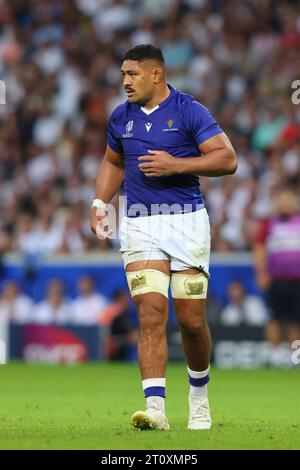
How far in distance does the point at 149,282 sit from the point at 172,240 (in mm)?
339

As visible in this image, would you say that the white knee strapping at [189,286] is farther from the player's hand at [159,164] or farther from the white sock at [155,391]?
the player's hand at [159,164]

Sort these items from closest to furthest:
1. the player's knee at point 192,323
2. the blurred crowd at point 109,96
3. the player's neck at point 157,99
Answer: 1. the player's knee at point 192,323
2. the player's neck at point 157,99
3. the blurred crowd at point 109,96

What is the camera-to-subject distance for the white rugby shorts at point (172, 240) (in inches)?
314

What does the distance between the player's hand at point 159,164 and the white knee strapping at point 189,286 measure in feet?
2.40

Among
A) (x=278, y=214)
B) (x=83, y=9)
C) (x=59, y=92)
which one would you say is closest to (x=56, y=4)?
(x=83, y=9)

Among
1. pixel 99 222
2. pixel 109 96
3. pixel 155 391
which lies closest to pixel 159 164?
pixel 99 222

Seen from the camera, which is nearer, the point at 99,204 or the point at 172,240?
the point at 172,240

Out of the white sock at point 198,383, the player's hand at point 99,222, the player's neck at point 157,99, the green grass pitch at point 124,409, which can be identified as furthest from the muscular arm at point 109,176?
the green grass pitch at point 124,409

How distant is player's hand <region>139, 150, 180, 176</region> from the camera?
7699 millimetres

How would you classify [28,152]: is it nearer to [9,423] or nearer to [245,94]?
[245,94]

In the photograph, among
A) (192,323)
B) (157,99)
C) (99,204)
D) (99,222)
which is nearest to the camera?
(192,323)

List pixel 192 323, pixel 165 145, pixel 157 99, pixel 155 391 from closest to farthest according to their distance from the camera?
pixel 155 391 < pixel 192 323 < pixel 165 145 < pixel 157 99

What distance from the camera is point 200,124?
26.0ft

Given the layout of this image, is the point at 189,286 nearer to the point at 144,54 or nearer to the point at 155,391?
the point at 155,391
